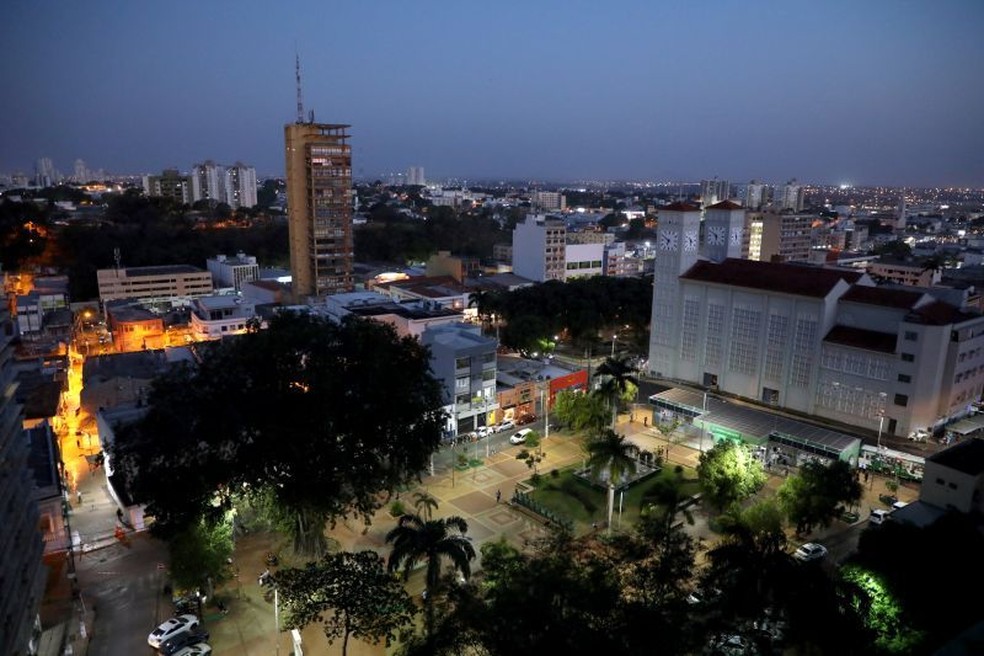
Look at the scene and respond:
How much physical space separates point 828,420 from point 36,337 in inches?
1965

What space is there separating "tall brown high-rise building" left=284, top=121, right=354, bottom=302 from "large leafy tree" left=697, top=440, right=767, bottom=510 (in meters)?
46.5

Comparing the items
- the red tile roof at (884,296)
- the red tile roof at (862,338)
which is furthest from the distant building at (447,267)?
the red tile roof at (884,296)

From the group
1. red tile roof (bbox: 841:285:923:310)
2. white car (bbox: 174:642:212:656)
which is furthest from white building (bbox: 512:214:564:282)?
white car (bbox: 174:642:212:656)

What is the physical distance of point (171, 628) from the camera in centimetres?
1766

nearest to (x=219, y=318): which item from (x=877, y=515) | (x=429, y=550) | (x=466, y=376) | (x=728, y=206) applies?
(x=466, y=376)

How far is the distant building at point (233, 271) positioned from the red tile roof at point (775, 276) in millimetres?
43494

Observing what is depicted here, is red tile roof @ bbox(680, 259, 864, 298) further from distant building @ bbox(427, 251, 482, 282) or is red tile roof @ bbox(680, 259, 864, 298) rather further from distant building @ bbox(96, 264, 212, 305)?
distant building @ bbox(96, 264, 212, 305)

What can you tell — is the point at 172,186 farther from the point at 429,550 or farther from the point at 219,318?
the point at 429,550

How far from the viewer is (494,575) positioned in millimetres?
14906

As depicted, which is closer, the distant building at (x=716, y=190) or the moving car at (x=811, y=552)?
the moving car at (x=811, y=552)

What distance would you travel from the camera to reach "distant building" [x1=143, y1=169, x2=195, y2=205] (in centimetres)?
12760

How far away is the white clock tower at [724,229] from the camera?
138 feet

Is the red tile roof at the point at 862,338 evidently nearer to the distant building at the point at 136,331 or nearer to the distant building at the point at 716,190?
the distant building at the point at 136,331

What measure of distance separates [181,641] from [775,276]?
32964mm
